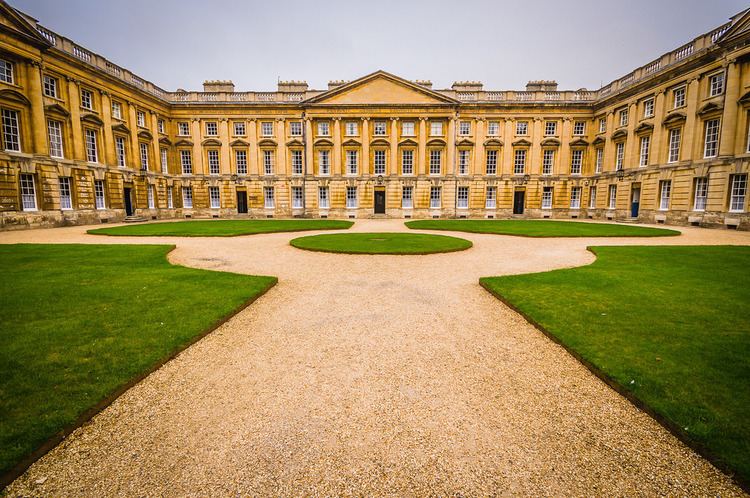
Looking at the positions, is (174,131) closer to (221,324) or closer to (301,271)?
(301,271)

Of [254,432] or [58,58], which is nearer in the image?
[254,432]

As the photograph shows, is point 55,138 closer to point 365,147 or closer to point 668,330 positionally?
point 365,147

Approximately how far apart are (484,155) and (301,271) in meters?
31.8

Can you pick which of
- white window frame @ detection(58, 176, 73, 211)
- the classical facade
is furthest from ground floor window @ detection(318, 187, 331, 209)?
white window frame @ detection(58, 176, 73, 211)

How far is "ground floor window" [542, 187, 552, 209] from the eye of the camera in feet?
122

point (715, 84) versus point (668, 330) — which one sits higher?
point (715, 84)

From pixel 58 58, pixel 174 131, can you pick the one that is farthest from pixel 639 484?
pixel 174 131

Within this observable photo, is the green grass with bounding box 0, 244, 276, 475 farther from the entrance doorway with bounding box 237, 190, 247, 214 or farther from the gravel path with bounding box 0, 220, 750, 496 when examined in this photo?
the entrance doorway with bounding box 237, 190, 247, 214

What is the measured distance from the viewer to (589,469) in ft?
9.36

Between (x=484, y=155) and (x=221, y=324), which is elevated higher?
(x=484, y=155)

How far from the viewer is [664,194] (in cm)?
2709

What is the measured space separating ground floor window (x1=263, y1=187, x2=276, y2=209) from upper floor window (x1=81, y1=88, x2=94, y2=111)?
15.4 meters

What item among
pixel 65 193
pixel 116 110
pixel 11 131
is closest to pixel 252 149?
pixel 116 110

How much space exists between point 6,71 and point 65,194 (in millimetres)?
7738
